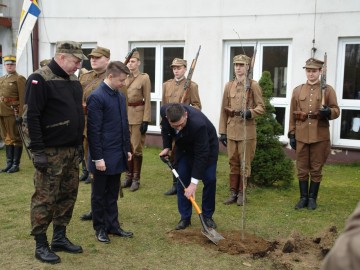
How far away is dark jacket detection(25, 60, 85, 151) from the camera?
4.12 meters

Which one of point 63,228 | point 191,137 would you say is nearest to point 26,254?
point 63,228

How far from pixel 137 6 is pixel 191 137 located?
22.8 feet

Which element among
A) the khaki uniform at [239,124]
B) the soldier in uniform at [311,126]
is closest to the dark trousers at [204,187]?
the khaki uniform at [239,124]

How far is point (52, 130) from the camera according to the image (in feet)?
14.0

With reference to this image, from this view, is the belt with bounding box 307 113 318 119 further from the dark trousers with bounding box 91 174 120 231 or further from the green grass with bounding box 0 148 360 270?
the dark trousers with bounding box 91 174 120 231

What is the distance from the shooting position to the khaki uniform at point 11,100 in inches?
340

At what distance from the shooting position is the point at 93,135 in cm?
473

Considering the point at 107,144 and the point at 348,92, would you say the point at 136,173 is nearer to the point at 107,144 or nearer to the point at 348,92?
the point at 107,144

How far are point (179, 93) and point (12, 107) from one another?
364cm

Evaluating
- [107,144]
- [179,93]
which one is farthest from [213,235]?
[179,93]

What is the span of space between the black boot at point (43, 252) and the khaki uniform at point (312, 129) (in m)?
3.61

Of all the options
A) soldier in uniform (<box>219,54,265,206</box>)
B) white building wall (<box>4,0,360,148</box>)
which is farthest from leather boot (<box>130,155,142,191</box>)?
white building wall (<box>4,0,360,148</box>)

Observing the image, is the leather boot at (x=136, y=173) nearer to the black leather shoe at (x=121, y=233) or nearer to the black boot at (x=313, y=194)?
the black leather shoe at (x=121, y=233)

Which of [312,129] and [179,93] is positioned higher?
[179,93]
